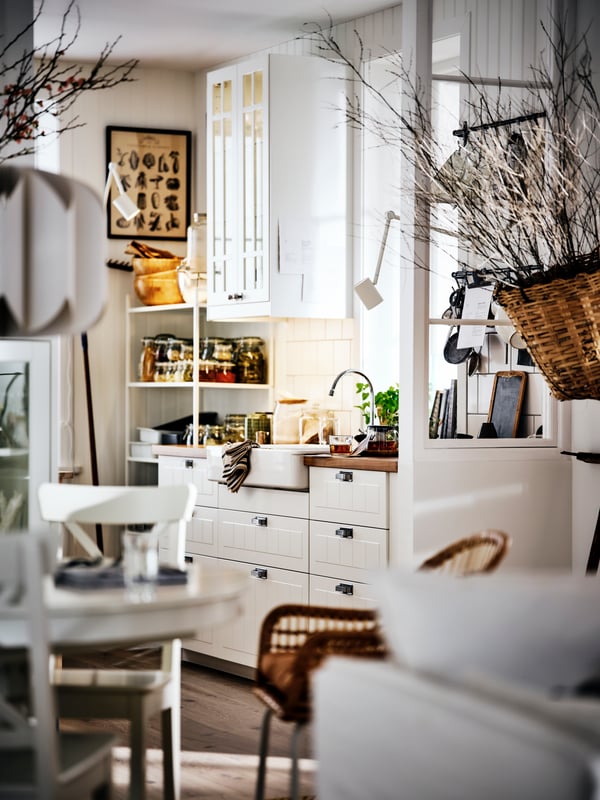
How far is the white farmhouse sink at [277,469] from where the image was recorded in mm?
4547

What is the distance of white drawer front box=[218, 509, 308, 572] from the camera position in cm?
457

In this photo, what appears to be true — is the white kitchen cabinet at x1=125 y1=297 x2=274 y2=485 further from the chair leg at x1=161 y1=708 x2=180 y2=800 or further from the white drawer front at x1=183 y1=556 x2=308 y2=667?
the chair leg at x1=161 y1=708 x2=180 y2=800

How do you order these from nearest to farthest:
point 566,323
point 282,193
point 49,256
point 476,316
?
point 49,256 < point 566,323 < point 476,316 < point 282,193

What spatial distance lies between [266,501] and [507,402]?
1084mm

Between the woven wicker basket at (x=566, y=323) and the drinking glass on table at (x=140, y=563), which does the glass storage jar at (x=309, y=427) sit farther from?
the drinking glass on table at (x=140, y=563)

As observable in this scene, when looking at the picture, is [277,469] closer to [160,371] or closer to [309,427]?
[309,427]

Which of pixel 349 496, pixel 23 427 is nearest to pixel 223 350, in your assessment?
pixel 349 496

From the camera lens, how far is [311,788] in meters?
3.41

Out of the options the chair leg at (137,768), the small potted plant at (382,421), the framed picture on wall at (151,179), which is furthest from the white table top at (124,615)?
the framed picture on wall at (151,179)

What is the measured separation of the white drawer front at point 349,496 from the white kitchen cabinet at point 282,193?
1227 millimetres

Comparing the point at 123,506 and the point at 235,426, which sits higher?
the point at 235,426

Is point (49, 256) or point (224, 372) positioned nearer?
point (49, 256)

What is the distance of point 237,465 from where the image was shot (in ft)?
15.6

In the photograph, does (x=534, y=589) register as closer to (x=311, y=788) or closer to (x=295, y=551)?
(x=311, y=788)
